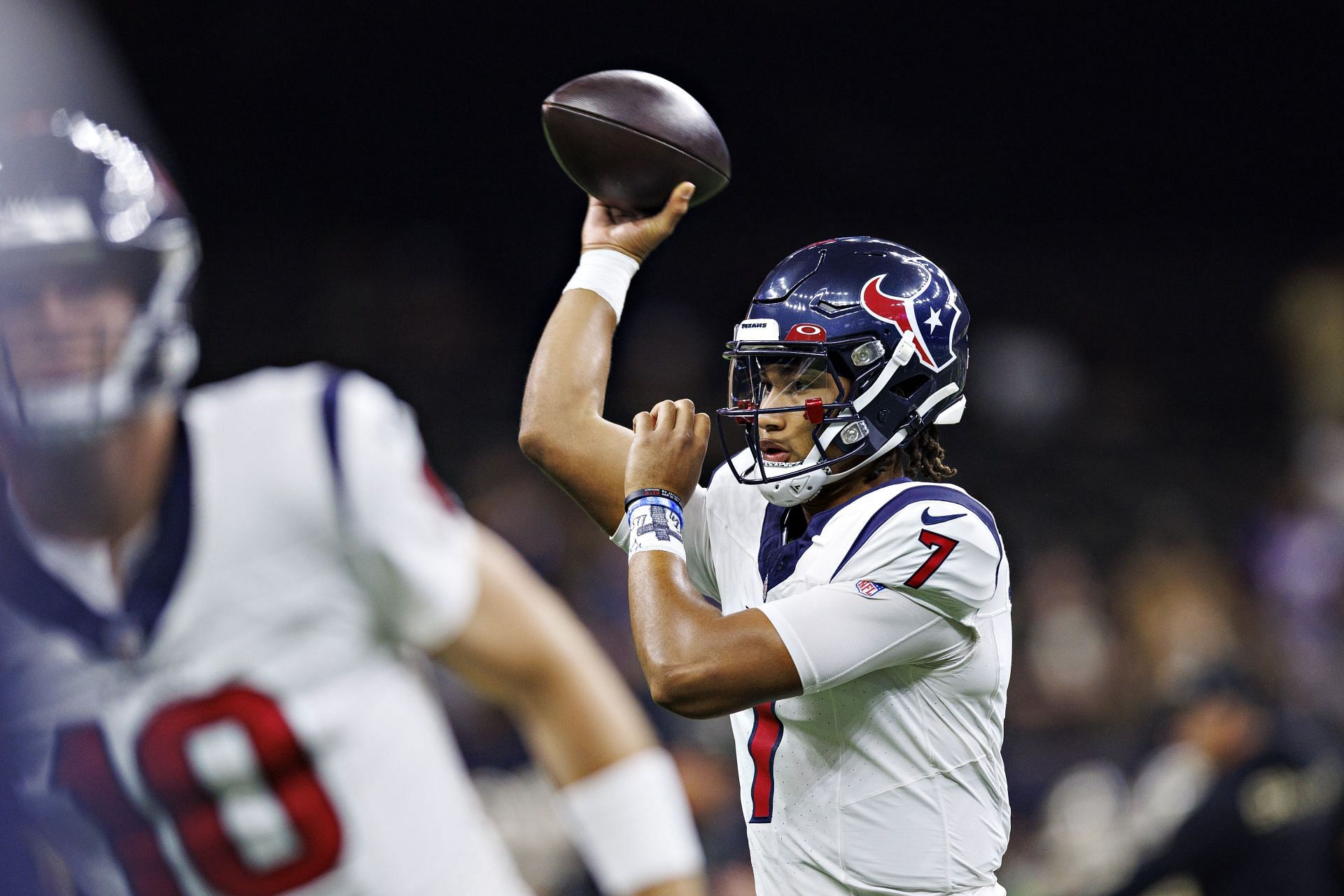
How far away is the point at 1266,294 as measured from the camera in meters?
13.0

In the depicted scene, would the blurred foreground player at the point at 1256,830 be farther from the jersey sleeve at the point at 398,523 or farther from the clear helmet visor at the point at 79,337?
the clear helmet visor at the point at 79,337

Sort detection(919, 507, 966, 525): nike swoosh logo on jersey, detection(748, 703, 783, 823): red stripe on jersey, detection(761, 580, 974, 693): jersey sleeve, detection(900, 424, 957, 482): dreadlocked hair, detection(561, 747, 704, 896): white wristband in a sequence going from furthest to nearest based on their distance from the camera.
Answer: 1. detection(900, 424, 957, 482): dreadlocked hair
2. detection(748, 703, 783, 823): red stripe on jersey
3. detection(919, 507, 966, 525): nike swoosh logo on jersey
4. detection(761, 580, 974, 693): jersey sleeve
5. detection(561, 747, 704, 896): white wristband

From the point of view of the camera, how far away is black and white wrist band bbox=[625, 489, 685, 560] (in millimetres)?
2354

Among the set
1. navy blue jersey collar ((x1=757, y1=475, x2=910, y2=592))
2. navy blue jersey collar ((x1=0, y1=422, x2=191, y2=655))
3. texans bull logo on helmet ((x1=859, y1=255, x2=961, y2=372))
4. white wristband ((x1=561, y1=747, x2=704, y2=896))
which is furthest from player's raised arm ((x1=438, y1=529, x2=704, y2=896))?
texans bull logo on helmet ((x1=859, y1=255, x2=961, y2=372))

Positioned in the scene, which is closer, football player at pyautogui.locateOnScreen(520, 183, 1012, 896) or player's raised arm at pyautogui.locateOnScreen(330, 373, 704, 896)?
player's raised arm at pyautogui.locateOnScreen(330, 373, 704, 896)

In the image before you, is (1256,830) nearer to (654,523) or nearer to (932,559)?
(932,559)

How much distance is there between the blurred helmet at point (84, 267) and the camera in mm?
1557

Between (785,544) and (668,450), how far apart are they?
0.27 metres

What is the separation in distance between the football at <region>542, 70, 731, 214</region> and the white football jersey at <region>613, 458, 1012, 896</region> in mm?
799

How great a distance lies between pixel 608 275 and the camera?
2881 mm

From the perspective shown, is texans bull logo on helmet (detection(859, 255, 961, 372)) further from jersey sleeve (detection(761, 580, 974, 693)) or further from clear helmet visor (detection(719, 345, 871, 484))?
jersey sleeve (detection(761, 580, 974, 693))

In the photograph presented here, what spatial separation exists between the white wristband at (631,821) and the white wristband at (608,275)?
1.26 metres

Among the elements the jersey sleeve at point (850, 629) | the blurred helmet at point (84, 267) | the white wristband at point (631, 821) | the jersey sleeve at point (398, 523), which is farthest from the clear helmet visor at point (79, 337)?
the jersey sleeve at point (850, 629)

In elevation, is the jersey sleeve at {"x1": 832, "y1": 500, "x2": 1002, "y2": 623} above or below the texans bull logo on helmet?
below
